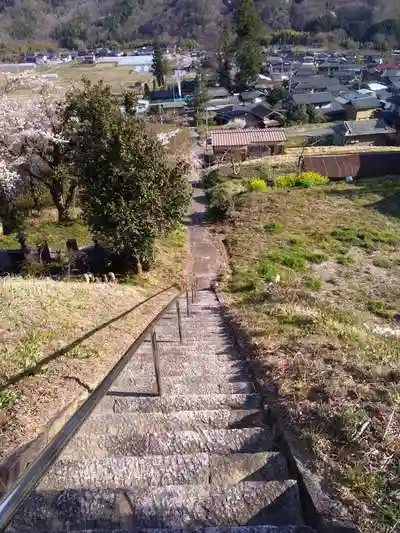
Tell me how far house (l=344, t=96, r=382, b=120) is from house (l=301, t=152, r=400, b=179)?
22295mm

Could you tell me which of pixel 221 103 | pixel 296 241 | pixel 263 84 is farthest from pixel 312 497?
pixel 263 84

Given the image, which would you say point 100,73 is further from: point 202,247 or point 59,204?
point 202,247

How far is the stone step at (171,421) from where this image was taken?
9.66 ft

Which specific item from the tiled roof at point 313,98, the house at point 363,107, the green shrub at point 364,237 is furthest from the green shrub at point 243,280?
the tiled roof at point 313,98


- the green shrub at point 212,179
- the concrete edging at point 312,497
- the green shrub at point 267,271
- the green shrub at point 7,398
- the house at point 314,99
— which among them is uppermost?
the house at point 314,99

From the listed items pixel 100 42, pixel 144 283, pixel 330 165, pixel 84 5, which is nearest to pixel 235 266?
pixel 144 283

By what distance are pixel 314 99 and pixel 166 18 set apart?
85884 millimetres

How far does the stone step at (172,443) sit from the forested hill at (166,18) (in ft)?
323

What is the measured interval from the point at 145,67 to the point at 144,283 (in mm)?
80169

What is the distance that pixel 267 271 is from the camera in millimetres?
11680

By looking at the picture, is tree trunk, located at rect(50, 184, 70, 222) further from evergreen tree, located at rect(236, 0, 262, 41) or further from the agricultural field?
evergreen tree, located at rect(236, 0, 262, 41)

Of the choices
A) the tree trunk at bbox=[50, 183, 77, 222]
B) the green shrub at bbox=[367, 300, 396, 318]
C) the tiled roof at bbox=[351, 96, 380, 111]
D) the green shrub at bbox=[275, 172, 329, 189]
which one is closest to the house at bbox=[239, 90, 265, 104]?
the tiled roof at bbox=[351, 96, 380, 111]

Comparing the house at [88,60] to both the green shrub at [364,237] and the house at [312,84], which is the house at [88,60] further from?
the green shrub at [364,237]

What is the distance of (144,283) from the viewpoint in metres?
11.0
